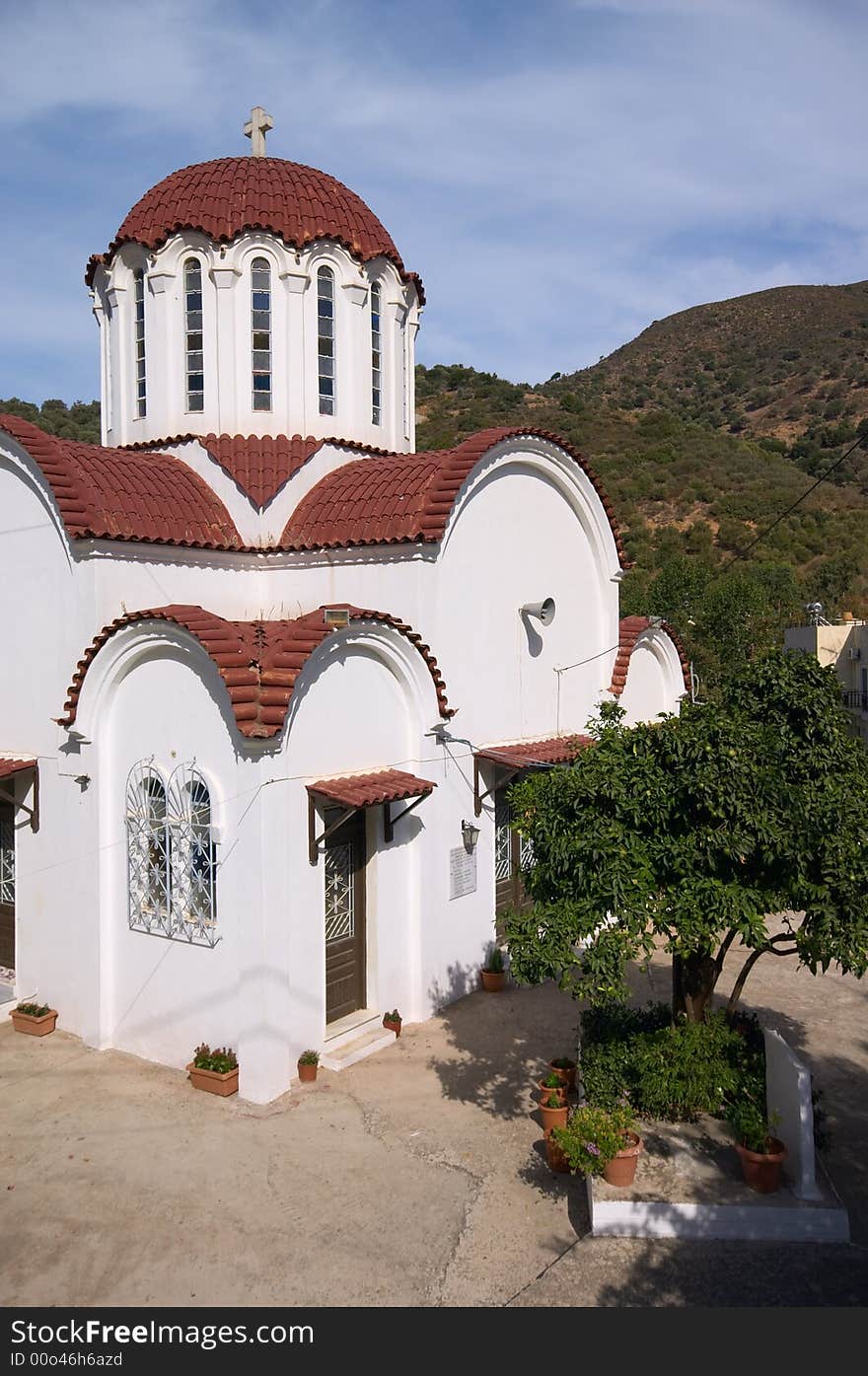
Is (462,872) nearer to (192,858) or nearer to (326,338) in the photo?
(192,858)

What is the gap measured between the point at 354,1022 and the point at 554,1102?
2.71 metres

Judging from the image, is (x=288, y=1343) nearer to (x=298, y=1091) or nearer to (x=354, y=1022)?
(x=298, y=1091)

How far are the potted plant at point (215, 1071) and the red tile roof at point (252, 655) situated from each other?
307cm

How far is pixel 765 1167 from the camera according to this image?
6918 millimetres

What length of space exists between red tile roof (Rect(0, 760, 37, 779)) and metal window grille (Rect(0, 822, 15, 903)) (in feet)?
3.67

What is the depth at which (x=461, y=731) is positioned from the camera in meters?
11.2

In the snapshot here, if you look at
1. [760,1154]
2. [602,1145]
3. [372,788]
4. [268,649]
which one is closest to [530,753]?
[372,788]

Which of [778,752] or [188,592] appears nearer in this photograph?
[778,752]

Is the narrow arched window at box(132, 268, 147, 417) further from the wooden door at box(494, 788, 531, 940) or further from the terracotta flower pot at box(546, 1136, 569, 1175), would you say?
the terracotta flower pot at box(546, 1136, 569, 1175)

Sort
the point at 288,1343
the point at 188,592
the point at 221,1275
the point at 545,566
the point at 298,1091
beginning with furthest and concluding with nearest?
the point at 545,566, the point at 188,592, the point at 298,1091, the point at 221,1275, the point at 288,1343

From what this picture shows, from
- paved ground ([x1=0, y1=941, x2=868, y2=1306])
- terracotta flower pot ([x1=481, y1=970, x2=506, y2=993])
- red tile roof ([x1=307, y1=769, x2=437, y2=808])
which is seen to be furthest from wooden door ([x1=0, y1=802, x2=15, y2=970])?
terracotta flower pot ([x1=481, y1=970, x2=506, y2=993])

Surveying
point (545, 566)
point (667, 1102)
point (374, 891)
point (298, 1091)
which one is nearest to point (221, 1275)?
point (298, 1091)

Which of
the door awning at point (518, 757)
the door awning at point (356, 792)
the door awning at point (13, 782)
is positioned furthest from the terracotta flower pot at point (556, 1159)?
the door awning at point (13, 782)

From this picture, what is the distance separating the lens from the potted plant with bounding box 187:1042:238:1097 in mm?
8805
